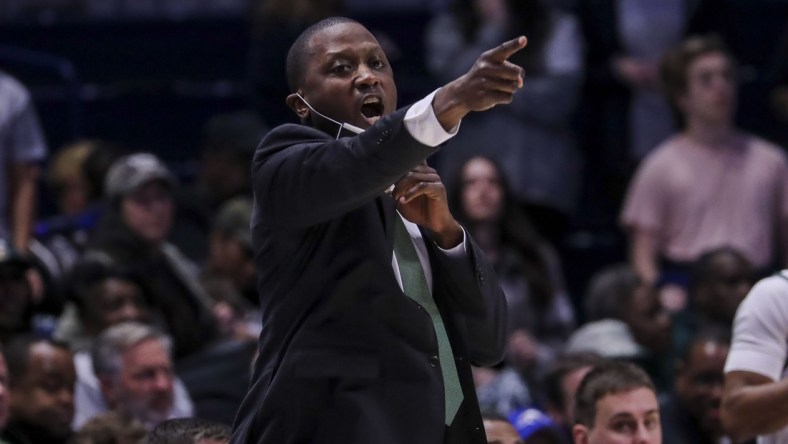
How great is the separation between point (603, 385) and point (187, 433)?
1287 mm

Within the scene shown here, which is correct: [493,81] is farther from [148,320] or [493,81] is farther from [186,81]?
[186,81]

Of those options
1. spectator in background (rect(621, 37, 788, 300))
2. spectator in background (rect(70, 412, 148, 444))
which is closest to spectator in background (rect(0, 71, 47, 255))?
spectator in background (rect(70, 412, 148, 444))

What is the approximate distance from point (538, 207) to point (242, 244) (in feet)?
5.32

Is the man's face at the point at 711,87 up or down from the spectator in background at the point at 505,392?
up

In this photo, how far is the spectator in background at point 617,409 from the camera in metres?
4.99

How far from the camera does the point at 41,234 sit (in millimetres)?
9008

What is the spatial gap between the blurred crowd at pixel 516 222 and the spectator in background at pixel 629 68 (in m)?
0.01

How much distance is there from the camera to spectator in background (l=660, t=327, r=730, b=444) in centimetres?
671

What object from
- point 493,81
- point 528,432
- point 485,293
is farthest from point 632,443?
point 493,81

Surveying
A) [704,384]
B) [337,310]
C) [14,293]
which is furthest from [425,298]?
[14,293]

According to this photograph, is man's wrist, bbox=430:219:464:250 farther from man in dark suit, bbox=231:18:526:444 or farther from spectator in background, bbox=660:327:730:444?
spectator in background, bbox=660:327:730:444

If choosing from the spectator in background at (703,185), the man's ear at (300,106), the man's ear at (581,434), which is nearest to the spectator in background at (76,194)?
the spectator in background at (703,185)

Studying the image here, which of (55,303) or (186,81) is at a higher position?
(186,81)

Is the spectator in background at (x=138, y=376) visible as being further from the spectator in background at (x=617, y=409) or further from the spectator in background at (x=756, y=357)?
the spectator in background at (x=756, y=357)
